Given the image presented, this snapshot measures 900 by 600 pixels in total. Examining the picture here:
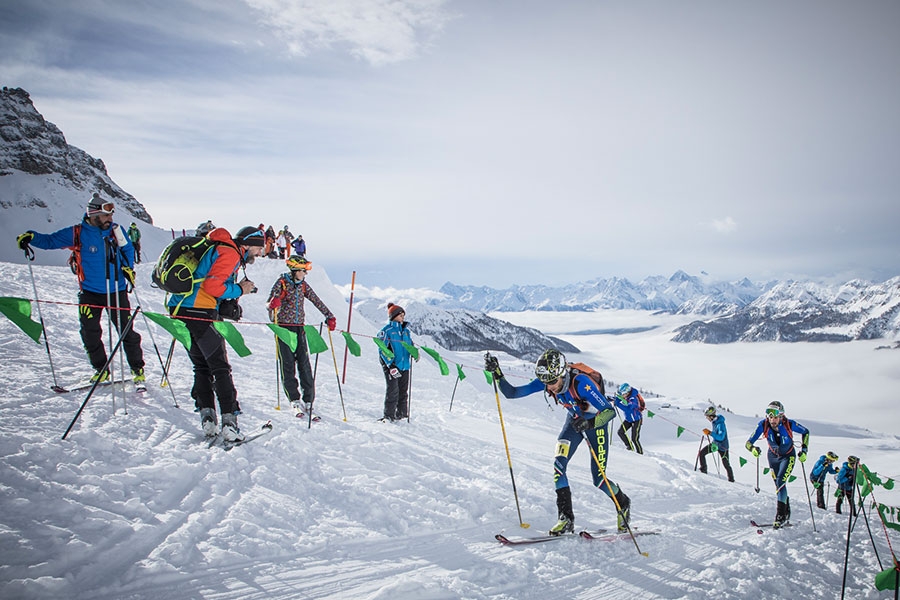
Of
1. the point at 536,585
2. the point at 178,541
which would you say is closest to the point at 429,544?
the point at 536,585

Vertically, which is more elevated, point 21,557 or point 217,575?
point 21,557

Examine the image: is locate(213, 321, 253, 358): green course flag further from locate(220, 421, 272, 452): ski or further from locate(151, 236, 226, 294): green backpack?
locate(220, 421, 272, 452): ski

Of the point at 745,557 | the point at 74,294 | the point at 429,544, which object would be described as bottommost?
the point at 745,557

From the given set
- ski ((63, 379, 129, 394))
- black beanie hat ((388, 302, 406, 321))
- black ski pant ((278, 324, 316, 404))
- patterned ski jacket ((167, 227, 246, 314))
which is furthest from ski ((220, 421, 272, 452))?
black beanie hat ((388, 302, 406, 321))

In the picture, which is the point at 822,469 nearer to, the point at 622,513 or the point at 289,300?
the point at 622,513

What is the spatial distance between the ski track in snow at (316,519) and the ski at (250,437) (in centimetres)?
9

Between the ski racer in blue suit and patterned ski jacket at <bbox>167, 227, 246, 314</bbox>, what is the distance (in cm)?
348

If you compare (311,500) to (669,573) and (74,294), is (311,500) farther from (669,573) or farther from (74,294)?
(74,294)

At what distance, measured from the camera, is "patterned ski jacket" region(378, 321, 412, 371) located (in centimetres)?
870

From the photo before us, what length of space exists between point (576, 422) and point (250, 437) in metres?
4.58

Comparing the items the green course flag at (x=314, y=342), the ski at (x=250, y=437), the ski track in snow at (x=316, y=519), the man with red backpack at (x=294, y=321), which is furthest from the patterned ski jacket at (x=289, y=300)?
the ski at (x=250, y=437)

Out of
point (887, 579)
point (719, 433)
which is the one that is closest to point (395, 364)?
point (887, 579)

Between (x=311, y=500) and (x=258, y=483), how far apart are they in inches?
26.9

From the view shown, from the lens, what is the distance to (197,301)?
5.27 metres
